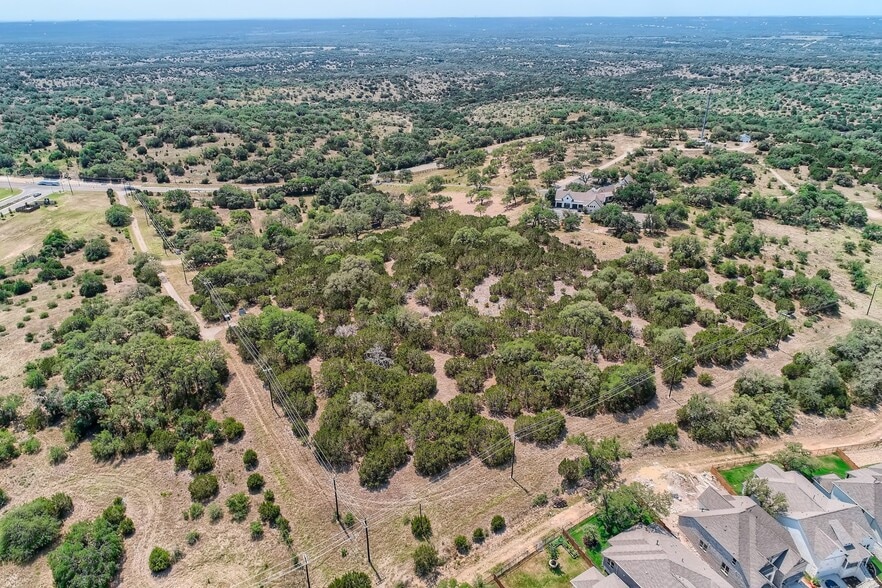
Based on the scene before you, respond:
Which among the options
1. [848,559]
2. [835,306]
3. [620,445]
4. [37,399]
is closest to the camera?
[848,559]

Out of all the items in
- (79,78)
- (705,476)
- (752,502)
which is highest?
(79,78)

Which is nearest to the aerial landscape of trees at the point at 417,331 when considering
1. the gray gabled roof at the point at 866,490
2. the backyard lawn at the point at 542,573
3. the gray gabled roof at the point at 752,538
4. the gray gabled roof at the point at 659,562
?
the backyard lawn at the point at 542,573

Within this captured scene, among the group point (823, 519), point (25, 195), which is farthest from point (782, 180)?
point (25, 195)

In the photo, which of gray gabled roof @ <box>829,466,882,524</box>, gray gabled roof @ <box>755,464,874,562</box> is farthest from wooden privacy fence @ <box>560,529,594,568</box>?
gray gabled roof @ <box>829,466,882,524</box>

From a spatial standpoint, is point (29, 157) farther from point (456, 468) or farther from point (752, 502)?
point (752, 502)

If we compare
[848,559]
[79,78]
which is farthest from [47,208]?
[79,78]
